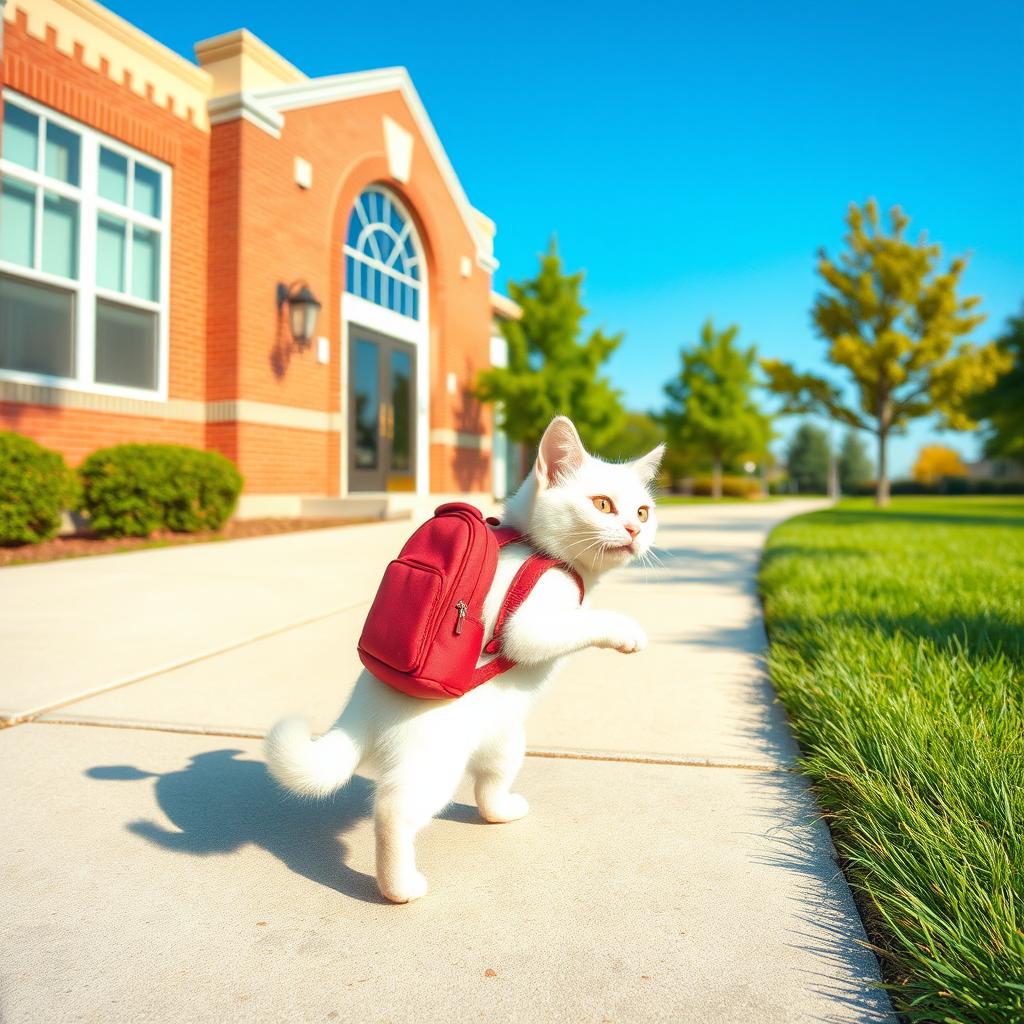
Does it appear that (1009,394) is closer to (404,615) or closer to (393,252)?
(393,252)

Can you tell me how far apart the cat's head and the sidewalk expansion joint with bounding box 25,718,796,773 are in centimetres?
92

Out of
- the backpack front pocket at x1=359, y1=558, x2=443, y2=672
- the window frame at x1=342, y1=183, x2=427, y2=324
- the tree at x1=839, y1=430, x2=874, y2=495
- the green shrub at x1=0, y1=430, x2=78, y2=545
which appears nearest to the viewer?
the backpack front pocket at x1=359, y1=558, x2=443, y2=672

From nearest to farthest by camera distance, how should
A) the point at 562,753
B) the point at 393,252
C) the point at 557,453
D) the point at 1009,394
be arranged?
the point at 557,453, the point at 562,753, the point at 393,252, the point at 1009,394

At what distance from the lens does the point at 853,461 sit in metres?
88.6

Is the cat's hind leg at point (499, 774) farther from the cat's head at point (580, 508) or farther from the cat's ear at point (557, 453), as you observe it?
the cat's ear at point (557, 453)

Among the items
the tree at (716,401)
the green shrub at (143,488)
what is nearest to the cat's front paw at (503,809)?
the green shrub at (143,488)

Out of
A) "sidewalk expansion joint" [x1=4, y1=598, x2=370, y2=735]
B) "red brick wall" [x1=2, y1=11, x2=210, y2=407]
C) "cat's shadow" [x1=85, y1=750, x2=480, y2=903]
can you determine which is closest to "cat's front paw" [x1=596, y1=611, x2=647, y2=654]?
"cat's shadow" [x1=85, y1=750, x2=480, y2=903]

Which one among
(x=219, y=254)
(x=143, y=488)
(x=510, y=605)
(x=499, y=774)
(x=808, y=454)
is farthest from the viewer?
(x=808, y=454)

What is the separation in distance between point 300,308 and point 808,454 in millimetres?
75504

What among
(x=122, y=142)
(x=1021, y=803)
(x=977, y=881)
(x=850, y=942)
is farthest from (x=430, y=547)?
(x=122, y=142)

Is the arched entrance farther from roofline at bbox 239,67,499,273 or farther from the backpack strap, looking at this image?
the backpack strap


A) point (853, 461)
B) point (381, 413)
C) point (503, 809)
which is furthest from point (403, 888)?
point (853, 461)

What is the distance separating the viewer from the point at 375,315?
14.3m

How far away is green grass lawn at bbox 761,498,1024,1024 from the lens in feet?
4.41
